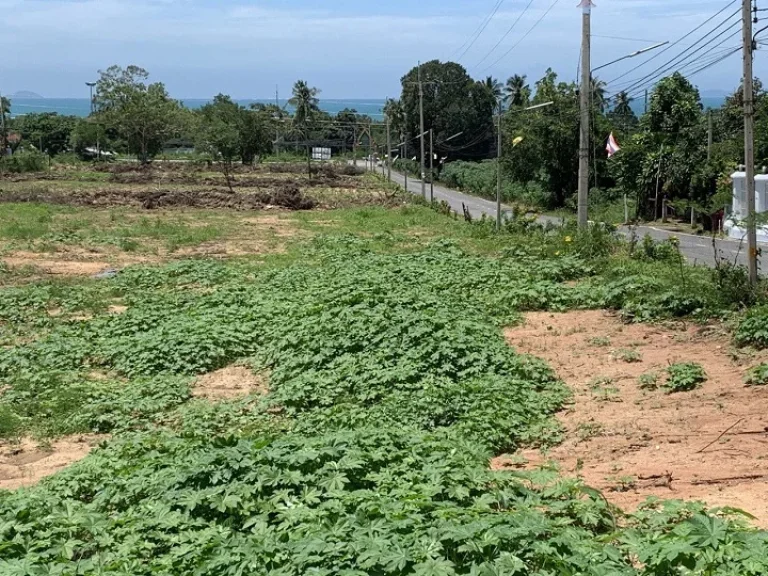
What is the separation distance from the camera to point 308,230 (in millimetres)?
31016

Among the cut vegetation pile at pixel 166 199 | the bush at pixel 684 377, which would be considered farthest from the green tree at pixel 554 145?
the bush at pixel 684 377

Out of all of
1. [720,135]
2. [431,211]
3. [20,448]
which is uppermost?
[720,135]

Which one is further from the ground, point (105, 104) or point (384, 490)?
point (105, 104)

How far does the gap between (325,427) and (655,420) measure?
11.7 feet

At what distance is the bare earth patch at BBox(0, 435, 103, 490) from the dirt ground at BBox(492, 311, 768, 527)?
4.61 m

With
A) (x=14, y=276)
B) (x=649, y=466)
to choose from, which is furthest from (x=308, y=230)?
(x=649, y=466)

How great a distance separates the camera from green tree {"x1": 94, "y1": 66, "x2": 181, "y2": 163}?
2707 inches

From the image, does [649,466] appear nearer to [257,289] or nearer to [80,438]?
[80,438]

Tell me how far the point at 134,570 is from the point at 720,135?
4419 cm

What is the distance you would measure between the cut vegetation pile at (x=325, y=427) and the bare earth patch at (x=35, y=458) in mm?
299

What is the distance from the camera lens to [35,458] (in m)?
9.45

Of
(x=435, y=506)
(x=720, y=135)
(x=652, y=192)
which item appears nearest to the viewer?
(x=435, y=506)

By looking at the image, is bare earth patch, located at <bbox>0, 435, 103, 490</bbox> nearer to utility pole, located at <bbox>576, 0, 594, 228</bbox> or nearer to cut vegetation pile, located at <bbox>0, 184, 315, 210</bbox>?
utility pole, located at <bbox>576, 0, 594, 228</bbox>

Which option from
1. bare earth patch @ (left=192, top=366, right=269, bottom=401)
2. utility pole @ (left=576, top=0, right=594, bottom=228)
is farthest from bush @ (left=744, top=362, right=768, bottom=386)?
utility pole @ (left=576, top=0, right=594, bottom=228)
